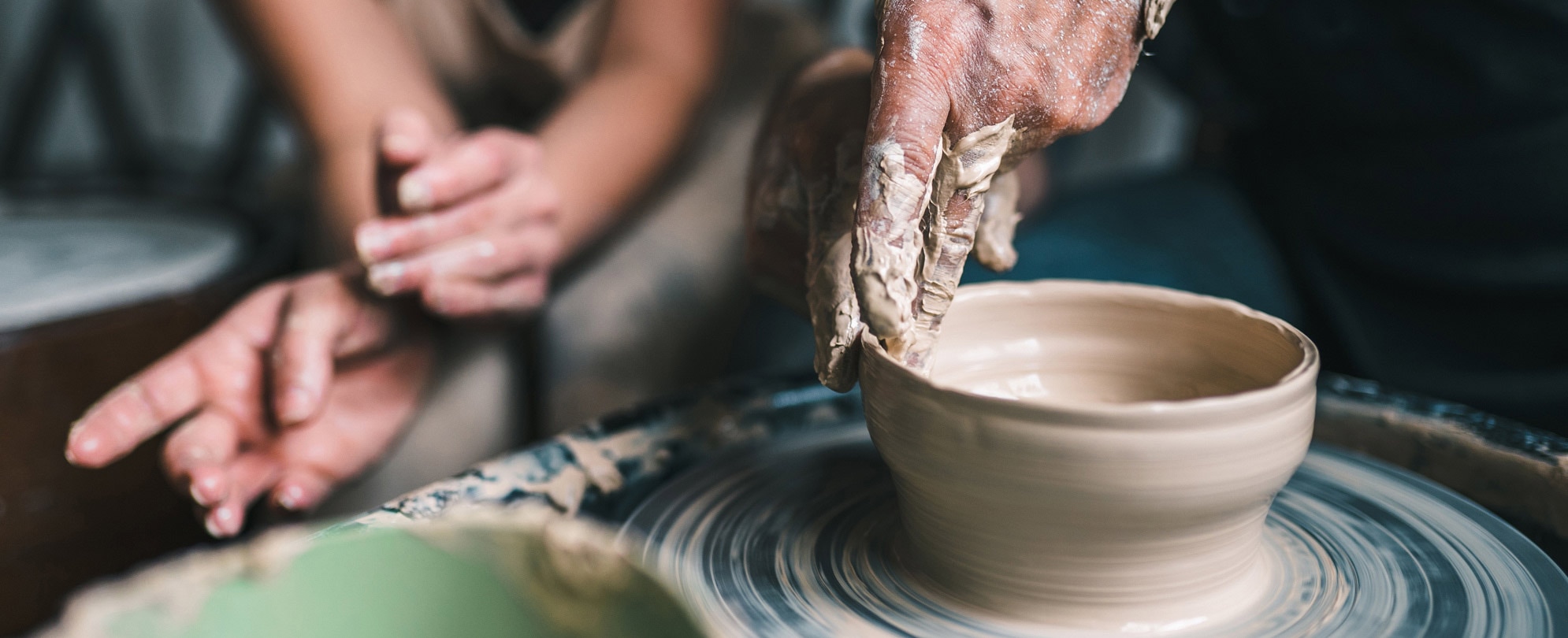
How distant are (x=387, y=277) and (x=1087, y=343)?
0.67 metres

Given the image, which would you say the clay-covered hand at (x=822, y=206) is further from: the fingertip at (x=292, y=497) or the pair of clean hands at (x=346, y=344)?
the fingertip at (x=292, y=497)

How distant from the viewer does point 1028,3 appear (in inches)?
28.5

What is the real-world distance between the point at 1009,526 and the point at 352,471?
0.79 m

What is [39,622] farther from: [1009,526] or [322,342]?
[1009,526]

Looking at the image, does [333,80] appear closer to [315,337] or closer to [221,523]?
[315,337]

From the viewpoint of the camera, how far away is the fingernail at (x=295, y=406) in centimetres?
92

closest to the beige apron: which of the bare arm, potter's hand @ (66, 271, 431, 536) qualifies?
the bare arm

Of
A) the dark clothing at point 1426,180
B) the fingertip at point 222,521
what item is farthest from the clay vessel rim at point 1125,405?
the dark clothing at point 1426,180

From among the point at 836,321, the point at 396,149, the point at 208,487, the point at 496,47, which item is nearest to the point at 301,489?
the point at 208,487

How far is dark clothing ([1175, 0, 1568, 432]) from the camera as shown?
1.11 m

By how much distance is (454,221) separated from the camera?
3.57ft

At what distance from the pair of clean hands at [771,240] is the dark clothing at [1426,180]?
22.9 inches

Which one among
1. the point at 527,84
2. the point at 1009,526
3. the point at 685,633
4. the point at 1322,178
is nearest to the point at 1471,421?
the point at 1009,526

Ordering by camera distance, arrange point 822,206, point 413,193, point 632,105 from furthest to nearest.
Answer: point 632,105, point 413,193, point 822,206
